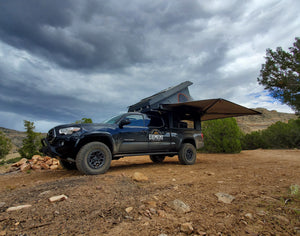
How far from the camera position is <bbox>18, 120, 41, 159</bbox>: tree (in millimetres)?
11117

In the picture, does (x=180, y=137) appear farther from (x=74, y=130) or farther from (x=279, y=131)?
(x=279, y=131)

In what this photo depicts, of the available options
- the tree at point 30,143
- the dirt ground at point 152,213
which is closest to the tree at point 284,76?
the dirt ground at point 152,213

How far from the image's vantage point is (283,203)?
1.92m

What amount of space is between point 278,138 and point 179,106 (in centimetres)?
1344

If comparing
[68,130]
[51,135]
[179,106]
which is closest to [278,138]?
[179,106]

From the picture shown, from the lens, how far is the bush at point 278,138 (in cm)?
1388

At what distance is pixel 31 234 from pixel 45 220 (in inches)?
9.0

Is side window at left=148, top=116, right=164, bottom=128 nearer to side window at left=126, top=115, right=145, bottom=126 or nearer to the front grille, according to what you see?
side window at left=126, top=115, right=145, bottom=126

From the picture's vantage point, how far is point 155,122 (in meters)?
5.54

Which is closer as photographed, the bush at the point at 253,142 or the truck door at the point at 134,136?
the truck door at the point at 134,136

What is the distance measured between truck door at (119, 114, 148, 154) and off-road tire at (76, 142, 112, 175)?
540 mm

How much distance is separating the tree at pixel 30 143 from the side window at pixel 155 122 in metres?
9.51

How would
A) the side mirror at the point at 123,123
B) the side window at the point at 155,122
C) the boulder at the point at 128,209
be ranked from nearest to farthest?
the boulder at the point at 128,209 → the side mirror at the point at 123,123 → the side window at the point at 155,122

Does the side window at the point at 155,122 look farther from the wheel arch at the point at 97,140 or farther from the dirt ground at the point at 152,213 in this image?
the dirt ground at the point at 152,213
